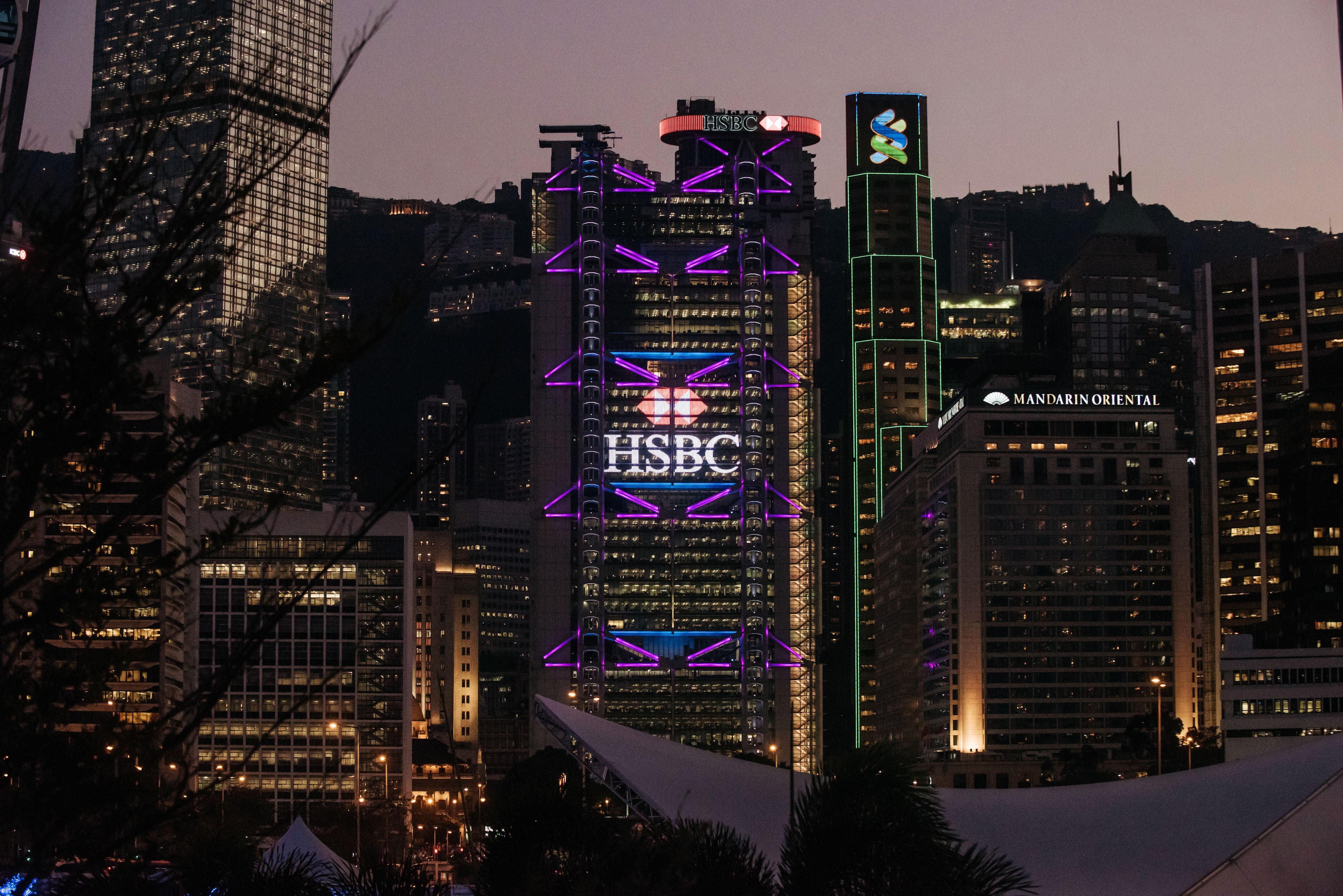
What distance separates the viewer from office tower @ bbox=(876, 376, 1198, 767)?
589 feet

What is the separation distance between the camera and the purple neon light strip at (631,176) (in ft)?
632

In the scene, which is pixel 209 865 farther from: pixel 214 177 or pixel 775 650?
pixel 775 650

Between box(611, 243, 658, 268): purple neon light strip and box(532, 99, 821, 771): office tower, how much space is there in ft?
0.95

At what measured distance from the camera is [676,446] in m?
187

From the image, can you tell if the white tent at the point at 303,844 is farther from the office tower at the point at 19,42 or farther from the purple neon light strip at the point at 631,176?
the purple neon light strip at the point at 631,176

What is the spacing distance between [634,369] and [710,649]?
2899 centimetres

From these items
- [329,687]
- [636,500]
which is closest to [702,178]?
[636,500]

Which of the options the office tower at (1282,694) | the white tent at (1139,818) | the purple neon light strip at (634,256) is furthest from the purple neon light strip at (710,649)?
the white tent at (1139,818)

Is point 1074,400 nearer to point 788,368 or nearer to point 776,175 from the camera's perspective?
point 788,368

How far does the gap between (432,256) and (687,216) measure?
18253 centimetres

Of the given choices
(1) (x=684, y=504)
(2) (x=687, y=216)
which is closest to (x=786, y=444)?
(1) (x=684, y=504)

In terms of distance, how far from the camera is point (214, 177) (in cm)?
1197

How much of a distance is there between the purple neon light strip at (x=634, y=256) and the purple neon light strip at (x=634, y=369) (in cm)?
1009

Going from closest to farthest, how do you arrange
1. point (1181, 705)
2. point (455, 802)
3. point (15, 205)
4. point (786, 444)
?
point (15, 205), point (455, 802), point (1181, 705), point (786, 444)
